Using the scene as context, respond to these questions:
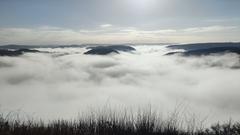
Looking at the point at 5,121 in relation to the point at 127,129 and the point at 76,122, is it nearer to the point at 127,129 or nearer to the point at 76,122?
the point at 76,122

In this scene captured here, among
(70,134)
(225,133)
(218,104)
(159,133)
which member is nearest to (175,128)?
(159,133)

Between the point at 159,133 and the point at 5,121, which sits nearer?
the point at 5,121

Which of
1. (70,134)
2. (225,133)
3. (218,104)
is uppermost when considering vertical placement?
(70,134)

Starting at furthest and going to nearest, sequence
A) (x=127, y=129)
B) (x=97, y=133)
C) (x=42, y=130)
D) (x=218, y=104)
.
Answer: (x=218, y=104), (x=127, y=129), (x=97, y=133), (x=42, y=130)

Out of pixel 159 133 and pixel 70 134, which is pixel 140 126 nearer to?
pixel 159 133

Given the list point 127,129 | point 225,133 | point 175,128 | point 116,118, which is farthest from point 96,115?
point 225,133

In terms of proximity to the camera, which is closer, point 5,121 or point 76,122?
point 5,121

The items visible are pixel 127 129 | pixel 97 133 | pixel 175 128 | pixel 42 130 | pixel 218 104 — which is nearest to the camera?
pixel 42 130

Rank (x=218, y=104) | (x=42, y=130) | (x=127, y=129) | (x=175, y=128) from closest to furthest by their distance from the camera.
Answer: (x=42, y=130) < (x=127, y=129) < (x=175, y=128) < (x=218, y=104)

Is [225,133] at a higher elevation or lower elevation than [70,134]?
lower
